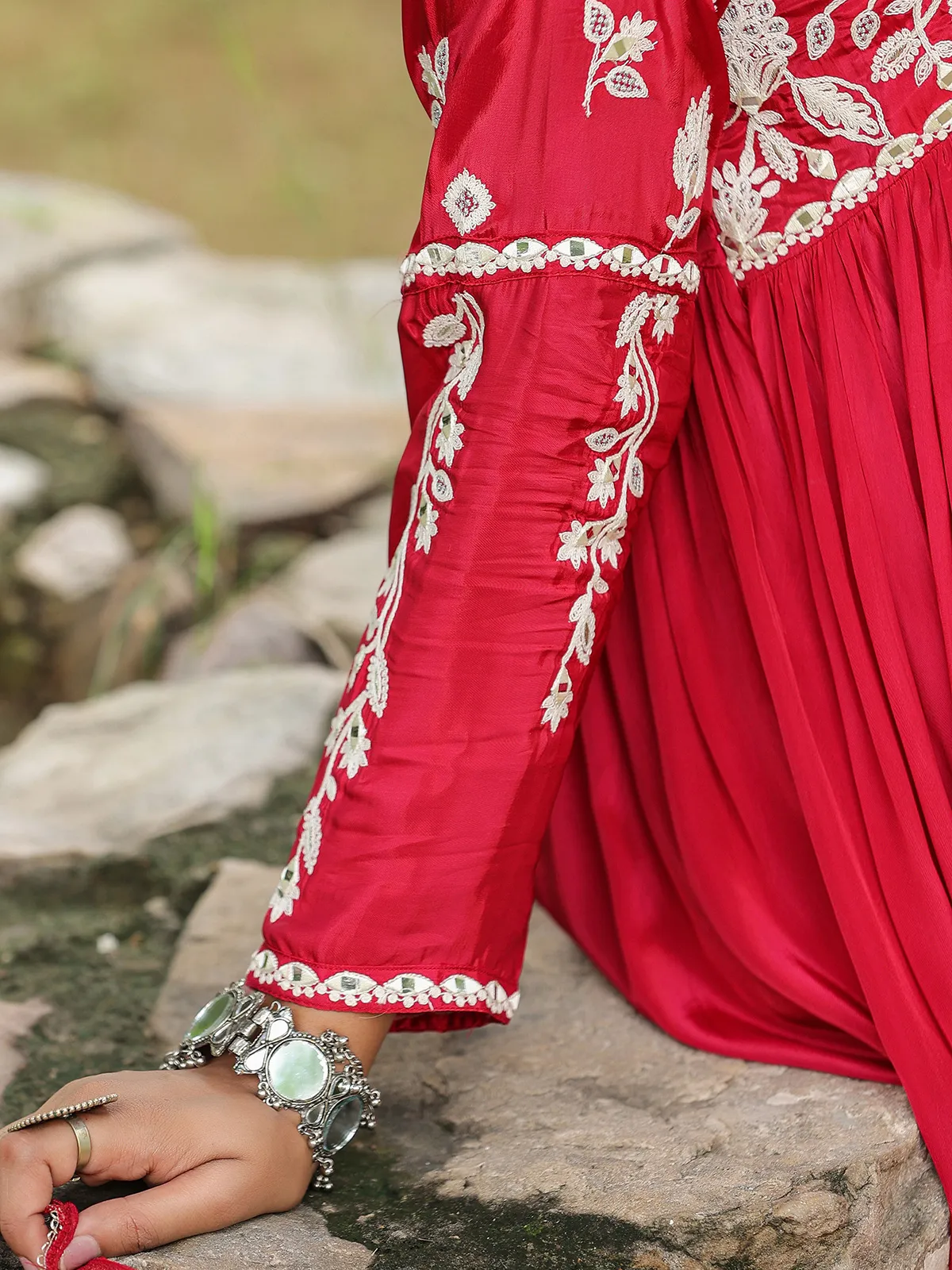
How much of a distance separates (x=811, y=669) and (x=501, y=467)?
10.0 inches

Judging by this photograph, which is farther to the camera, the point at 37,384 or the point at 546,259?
the point at 37,384

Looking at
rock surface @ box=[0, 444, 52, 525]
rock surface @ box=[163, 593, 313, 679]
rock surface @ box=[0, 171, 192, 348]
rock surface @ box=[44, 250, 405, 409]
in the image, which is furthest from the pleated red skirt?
rock surface @ box=[0, 171, 192, 348]

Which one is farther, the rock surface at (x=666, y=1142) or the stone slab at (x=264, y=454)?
the stone slab at (x=264, y=454)

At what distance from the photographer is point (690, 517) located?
0.91 m

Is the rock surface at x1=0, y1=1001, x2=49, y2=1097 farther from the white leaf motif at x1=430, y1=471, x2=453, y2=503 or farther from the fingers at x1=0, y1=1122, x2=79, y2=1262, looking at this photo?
the white leaf motif at x1=430, y1=471, x2=453, y2=503

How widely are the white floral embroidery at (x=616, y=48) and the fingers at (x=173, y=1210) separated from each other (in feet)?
1.85

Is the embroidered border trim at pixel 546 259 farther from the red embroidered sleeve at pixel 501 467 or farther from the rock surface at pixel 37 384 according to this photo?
the rock surface at pixel 37 384

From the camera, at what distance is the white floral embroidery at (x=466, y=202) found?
71 centimetres

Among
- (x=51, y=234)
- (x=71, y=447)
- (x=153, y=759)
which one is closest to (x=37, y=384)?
(x=71, y=447)

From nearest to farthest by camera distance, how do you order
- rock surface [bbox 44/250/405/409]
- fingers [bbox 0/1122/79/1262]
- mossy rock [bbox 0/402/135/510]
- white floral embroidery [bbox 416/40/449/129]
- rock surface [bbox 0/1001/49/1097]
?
fingers [bbox 0/1122/79/1262] → white floral embroidery [bbox 416/40/449/129] → rock surface [bbox 0/1001/49/1097] → mossy rock [bbox 0/402/135/510] → rock surface [bbox 44/250/405/409]

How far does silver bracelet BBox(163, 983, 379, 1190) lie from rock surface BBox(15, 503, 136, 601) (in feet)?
5.57

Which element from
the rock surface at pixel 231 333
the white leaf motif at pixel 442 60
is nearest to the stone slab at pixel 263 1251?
the white leaf motif at pixel 442 60

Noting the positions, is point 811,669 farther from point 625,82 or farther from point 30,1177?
point 30,1177

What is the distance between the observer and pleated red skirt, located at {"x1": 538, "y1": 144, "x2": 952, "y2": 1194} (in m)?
0.80
